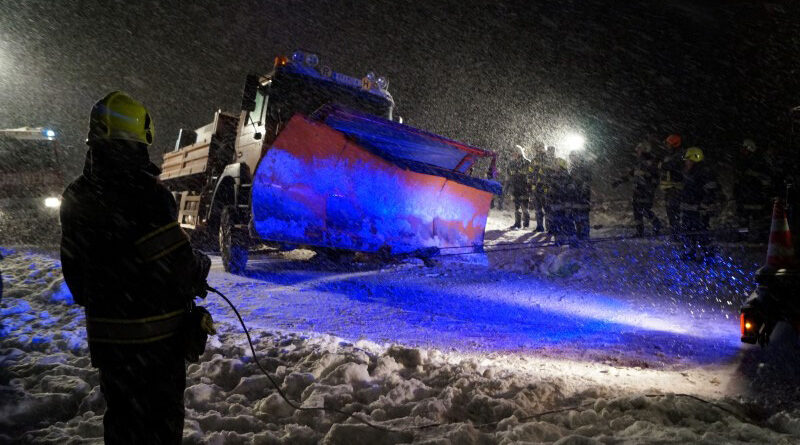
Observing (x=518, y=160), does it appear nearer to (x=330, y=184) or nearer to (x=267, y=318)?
(x=330, y=184)

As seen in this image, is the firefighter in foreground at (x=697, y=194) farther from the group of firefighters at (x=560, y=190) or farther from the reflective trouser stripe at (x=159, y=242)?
the reflective trouser stripe at (x=159, y=242)

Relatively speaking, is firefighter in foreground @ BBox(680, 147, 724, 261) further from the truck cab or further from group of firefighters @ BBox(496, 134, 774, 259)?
the truck cab

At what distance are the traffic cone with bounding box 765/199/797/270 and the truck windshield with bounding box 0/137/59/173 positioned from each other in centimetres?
1343

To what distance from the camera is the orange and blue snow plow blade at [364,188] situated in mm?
6047

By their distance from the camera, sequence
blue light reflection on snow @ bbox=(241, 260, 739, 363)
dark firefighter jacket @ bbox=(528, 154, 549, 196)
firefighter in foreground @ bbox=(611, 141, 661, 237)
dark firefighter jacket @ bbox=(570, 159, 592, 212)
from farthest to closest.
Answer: dark firefighter jacket @ bbox=(528, 154, 549, 196)
dark firefighter jacket @ bbox=(570, 159, 592, 212)
firefighter in foreground @ bbox=(611, 141, 661, 237)
blue light reflection on snow @ bbox=(241, 260, 739, 363)

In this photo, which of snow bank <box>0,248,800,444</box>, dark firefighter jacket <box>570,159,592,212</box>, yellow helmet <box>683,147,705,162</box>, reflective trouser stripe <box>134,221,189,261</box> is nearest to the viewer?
reflective trouser stripe <box>134,221,189,261</box>

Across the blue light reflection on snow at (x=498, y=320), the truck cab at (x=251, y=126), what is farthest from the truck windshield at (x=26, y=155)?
the blue light reflection on snow at (x=498, y=320)

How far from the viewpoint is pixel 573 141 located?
55.7 feet

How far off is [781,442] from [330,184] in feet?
17.5

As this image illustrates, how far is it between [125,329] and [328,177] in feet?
15.9

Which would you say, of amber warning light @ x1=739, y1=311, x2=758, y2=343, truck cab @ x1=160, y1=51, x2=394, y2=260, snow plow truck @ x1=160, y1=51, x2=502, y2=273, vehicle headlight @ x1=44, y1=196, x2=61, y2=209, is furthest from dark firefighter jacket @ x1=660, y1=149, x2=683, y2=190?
vehicle headlight @ x1=44, y1=196, x2=61, y2=209

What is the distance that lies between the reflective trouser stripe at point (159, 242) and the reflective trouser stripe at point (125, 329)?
230 mm

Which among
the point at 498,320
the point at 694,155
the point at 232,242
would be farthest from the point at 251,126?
the point at 694,155

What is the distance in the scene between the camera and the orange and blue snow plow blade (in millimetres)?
6047
